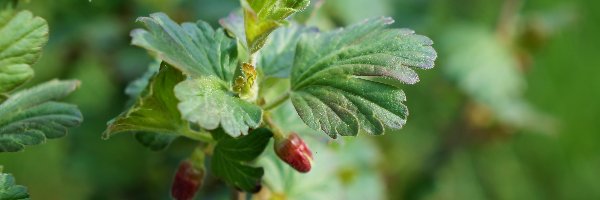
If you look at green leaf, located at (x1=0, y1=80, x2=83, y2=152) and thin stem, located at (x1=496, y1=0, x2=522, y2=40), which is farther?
thin stem, located at (x1=496, y1=0, x2=522, y2=40)

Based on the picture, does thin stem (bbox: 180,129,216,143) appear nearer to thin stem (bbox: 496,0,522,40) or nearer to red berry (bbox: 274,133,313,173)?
red berry (bbox: 274,133,313,173)

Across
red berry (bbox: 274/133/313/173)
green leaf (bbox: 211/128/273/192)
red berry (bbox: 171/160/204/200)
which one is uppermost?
red berry (bbox: 274/133/313/173)

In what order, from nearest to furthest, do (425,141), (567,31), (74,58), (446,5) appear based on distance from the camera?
1. (74,58)
2. (425,141)
3. (446,5)
4. (567,31)

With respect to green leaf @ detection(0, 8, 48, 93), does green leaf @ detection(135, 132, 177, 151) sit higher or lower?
lower

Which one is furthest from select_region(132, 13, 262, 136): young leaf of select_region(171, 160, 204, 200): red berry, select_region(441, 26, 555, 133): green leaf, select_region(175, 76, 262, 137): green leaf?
select_region(441, 26, 555, 133): green leaf

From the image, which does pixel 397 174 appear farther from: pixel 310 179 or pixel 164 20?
pixel 164 20

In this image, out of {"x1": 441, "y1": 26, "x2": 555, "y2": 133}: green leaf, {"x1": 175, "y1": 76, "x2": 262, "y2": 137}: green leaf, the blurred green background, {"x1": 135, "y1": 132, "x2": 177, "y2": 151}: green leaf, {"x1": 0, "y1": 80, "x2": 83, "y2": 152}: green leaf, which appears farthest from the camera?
{"x1": 441, "y1": 26, "x2": 555, "y2": 133}: green leaf

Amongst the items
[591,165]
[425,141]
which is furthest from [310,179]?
[591,165]

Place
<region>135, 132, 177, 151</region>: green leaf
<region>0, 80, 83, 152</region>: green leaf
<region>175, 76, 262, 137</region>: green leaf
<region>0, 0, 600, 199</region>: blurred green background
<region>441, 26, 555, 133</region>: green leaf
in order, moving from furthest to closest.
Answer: <region>441, 26, 555, 133</region>: green leaf, <region>0, 0, 600, 199</region>: blurred green background, <region>135, 132, 177, 151</region>: green leaf, <region>0, 80, 83, 152</region>: green leaf, <region>175, 76, 262, 137</region>: green leaf
